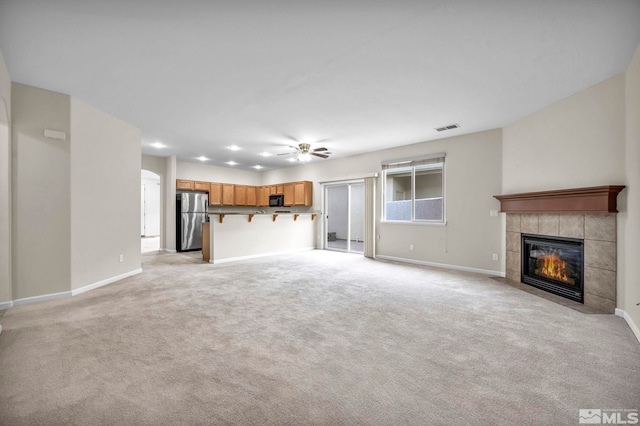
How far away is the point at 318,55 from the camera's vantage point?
2.70 meters

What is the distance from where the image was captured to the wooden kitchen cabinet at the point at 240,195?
9641 mm

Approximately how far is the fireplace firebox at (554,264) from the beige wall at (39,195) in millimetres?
6905

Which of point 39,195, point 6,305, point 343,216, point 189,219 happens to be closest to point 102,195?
point 39,195

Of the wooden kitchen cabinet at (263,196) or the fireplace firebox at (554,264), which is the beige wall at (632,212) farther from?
the wooden kitchen cabinet at (263,196)

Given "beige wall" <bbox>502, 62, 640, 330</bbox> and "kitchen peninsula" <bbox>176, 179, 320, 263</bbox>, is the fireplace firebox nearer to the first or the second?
"beige wall" <bbox>502, 62, 640, 330</bbox>

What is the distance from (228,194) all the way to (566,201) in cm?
878

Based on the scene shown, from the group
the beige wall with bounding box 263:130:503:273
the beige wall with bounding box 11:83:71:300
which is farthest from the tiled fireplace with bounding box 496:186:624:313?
the beige wall with bounding box 11:83:71:300

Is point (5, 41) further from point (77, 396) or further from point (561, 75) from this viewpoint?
point (561, 75)

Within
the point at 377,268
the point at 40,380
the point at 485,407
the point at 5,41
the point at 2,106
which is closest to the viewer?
the point at 485,407

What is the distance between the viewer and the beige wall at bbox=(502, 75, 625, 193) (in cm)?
320

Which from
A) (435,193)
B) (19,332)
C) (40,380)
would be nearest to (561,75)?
(435,193)

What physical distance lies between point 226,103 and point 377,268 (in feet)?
13.7

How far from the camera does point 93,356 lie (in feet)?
7.06

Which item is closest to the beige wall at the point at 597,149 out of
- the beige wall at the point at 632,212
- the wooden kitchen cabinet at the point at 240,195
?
the beige wall at the point at 632,212
